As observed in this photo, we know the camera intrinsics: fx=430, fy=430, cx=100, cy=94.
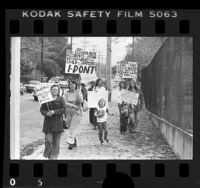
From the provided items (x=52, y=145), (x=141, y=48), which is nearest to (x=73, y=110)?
Result: (x=52, y=145)

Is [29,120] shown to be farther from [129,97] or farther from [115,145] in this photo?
[129,97]

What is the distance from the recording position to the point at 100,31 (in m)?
7.61

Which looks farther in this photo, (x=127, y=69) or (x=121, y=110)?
(x=121, y=110)

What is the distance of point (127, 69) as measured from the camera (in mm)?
7902

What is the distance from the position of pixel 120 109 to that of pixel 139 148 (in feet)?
2.65

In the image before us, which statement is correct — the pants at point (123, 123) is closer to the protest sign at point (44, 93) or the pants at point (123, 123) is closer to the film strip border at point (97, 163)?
the film strip border at point (97, 163)

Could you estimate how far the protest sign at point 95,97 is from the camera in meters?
8.00

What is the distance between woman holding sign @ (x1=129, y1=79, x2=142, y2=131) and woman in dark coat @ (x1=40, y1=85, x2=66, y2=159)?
4.20 feet

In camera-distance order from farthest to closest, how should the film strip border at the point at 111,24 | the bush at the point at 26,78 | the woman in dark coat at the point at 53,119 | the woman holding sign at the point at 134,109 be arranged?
the woman holding sign at the point at 134,109 → the woman in dark coat at the point at 53,119 → the bush at the point at 26,78 → the film strip border at the point at 111,24

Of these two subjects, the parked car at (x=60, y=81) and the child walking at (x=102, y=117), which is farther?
the child walking at (x=102, y=117)

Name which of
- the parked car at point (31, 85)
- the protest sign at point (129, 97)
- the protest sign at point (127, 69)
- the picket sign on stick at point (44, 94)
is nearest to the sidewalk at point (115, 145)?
the protest sign at point (129, 97)

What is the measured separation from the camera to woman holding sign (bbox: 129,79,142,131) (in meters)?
8.06

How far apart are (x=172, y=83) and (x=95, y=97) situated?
156 centimetres

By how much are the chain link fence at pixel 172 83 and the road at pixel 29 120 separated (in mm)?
2089
